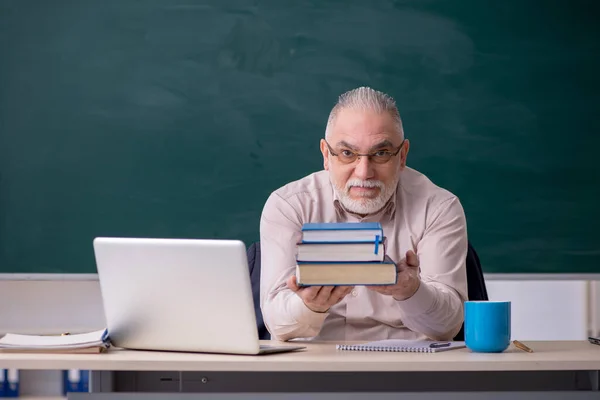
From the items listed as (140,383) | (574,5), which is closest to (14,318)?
(140,383)

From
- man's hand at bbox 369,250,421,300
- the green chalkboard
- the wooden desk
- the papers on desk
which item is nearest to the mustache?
man's hand at bbox 369,250,421,300

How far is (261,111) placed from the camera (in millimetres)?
3521

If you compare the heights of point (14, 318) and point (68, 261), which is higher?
point (68, 261)

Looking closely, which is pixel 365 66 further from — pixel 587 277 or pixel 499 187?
pixel 587 277

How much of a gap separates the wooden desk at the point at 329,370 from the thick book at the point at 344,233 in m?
0.24

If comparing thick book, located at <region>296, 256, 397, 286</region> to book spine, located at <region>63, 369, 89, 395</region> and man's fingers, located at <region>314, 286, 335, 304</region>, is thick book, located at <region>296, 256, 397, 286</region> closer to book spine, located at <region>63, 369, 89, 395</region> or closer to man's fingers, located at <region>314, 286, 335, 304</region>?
man's fingers, located at <region>314, 286, 335, 304</region>

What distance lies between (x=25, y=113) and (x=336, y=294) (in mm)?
2201

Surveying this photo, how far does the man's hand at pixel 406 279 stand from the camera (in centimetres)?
180

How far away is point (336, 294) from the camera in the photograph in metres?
1.78

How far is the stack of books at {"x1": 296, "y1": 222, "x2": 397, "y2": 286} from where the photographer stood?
62.5 inches

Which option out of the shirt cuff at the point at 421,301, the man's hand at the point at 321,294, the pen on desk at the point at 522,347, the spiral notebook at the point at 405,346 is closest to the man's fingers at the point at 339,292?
the man's hand at the point at 321,294

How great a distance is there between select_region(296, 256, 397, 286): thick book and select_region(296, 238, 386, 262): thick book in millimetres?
12

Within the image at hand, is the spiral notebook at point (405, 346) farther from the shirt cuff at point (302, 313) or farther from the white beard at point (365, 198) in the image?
the white beard at point (365, 198)

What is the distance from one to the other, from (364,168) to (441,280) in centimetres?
38
